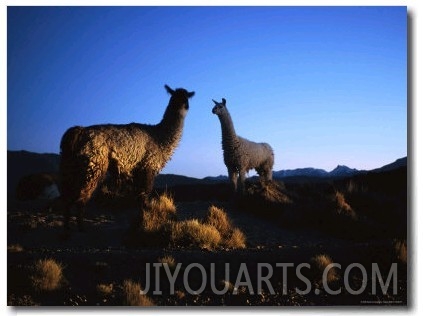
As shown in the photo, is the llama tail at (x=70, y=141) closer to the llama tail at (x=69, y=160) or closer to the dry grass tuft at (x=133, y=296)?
the llama tail at (x=69, y=160)

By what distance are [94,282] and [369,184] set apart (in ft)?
31.2

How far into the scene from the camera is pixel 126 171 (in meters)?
6.90

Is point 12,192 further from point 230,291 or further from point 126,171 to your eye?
point 230,291

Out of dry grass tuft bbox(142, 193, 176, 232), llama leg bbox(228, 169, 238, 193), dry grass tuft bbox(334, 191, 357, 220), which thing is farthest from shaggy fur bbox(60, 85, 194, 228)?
dry grass tuft bbox(334, 191, 357, 220)

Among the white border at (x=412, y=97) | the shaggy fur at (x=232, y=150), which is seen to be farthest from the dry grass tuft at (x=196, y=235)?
the shaggy fur at (x=232, y=150)

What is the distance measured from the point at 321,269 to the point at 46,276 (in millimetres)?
2780

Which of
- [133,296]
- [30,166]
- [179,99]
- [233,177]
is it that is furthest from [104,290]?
[30,166]

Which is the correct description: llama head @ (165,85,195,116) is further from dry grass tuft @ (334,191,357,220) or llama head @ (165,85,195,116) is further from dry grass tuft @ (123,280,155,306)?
dry grass tuft @ (123,280,155,306)

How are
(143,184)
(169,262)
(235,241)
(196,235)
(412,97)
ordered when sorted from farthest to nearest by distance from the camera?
(143,184), (235,241), (196,235), (412,97), (169,262)

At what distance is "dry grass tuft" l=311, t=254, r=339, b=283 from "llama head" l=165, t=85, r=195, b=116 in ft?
12.2

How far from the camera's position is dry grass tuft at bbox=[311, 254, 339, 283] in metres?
4.84

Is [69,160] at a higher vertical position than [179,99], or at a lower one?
lower

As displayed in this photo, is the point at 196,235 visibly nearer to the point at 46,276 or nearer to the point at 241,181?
the point at 46,276

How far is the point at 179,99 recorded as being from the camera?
25.2ft
